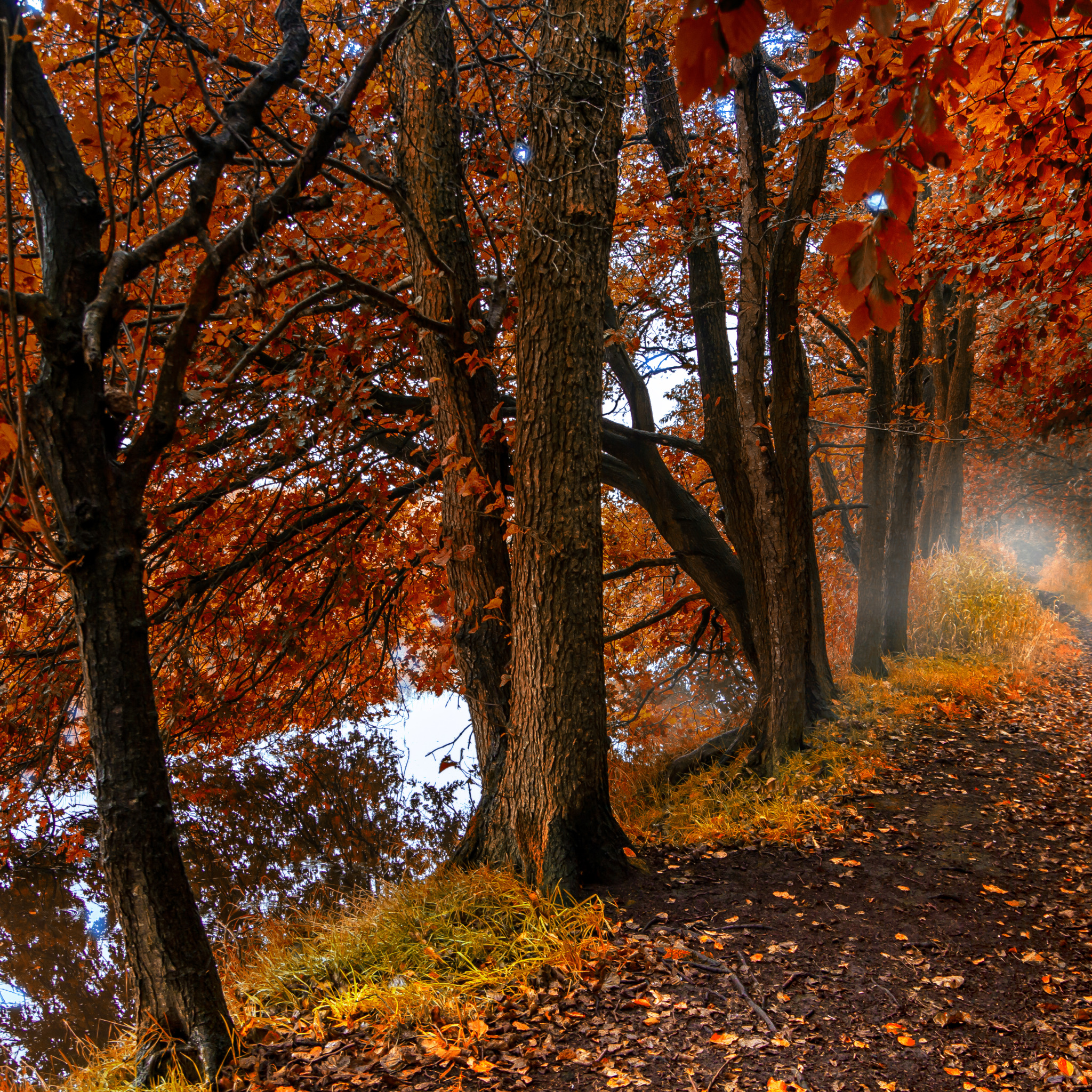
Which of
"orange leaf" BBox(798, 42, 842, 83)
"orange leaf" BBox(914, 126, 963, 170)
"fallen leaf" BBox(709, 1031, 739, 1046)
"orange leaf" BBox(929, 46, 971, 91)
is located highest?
"orange leaf" BBox(798, 42, 842, 83)

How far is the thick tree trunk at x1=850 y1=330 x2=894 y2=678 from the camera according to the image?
737 centimetres

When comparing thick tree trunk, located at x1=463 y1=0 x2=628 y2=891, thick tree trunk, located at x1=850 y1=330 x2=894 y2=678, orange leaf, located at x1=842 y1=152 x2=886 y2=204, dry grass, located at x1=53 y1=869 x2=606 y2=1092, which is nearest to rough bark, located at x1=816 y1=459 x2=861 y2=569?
thick tree trunk, located at x1=850 y1=330 x2=894 y2=678

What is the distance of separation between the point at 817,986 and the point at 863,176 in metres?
2.76

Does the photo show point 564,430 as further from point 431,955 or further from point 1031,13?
point 431,955

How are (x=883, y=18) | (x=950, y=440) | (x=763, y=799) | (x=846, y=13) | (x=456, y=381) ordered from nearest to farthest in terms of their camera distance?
(x=883, y=18)
(x=846, y=13)
(x=456, y=381)
(x=763, y=799)
(x=950, y=440)

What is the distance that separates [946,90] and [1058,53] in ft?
7.05

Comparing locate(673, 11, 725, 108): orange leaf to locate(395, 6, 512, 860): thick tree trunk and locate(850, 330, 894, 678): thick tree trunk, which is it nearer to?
locate(395, 6, 512, 860): thick tree trunk

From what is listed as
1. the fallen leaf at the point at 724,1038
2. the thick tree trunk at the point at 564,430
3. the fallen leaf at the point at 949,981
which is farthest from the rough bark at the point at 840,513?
the fallen leaf at the point at 724,1038

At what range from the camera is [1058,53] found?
3.29 meters

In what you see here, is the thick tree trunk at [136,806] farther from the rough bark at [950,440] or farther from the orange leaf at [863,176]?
the rough bark at [950,440]

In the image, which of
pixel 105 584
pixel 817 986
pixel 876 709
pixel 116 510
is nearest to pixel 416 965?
pixel 817 986

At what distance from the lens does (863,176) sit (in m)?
1.38

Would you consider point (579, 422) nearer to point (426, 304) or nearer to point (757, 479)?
point (426, 304)

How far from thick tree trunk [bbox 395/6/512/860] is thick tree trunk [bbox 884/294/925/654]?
5430 mm
